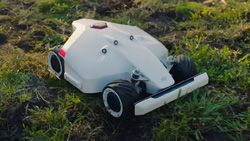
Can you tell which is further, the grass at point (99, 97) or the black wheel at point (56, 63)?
the black wheel at point (56, 63)

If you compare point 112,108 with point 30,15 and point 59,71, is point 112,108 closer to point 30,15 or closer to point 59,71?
point 59,71

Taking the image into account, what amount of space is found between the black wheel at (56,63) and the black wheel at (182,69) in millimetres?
1074

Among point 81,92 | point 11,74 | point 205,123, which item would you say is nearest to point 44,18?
point 11,74

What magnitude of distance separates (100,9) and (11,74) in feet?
7.31

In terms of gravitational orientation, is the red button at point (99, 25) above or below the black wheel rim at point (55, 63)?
above

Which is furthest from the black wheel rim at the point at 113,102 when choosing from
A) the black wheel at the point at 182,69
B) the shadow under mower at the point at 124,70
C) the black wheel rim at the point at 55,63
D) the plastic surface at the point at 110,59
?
the black wheel rim at the point at 55,63

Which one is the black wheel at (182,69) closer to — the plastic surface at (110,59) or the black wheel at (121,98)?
the plastic surface at (110,59)

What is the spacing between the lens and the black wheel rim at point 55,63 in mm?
3777

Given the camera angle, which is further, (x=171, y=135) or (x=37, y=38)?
(x=37, y=38)

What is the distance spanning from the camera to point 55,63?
3809 millimetres

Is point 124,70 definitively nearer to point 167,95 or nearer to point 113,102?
point 113,102

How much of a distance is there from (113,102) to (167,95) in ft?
1.48

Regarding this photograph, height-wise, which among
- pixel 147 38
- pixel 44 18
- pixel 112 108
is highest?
pixel 147 38

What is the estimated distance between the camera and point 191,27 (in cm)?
518
